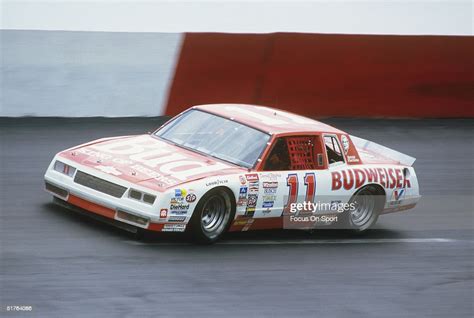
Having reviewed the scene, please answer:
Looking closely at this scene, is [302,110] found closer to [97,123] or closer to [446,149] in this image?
[446,149]

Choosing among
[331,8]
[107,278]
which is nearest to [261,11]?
[331,8]

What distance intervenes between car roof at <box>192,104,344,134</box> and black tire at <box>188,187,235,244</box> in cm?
105

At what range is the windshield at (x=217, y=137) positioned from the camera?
30.7 ft

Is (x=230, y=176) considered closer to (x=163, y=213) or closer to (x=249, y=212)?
(x=249, y=212)

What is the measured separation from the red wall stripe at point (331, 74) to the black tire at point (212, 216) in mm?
5540

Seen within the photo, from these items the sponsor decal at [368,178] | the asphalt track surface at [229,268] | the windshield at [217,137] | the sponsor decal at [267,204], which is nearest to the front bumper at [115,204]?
the asphalt track surface at [229,268]

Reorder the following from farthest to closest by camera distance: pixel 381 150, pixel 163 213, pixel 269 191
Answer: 1. pixel 381 150
2. pixel 269 191
3. pixel 163 213

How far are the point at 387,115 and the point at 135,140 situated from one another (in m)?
6.71

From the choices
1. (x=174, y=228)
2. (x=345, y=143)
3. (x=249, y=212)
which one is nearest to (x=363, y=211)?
(x=345, y=143)

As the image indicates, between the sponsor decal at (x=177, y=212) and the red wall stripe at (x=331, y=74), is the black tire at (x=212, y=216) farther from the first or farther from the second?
the red wall stripe at (x=331, y=74)

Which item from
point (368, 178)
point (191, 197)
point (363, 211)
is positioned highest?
point (368, 178)

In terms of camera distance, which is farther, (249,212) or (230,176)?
(249,212)

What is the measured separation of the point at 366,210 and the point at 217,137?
6.20 feet

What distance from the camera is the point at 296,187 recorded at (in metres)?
9.34
